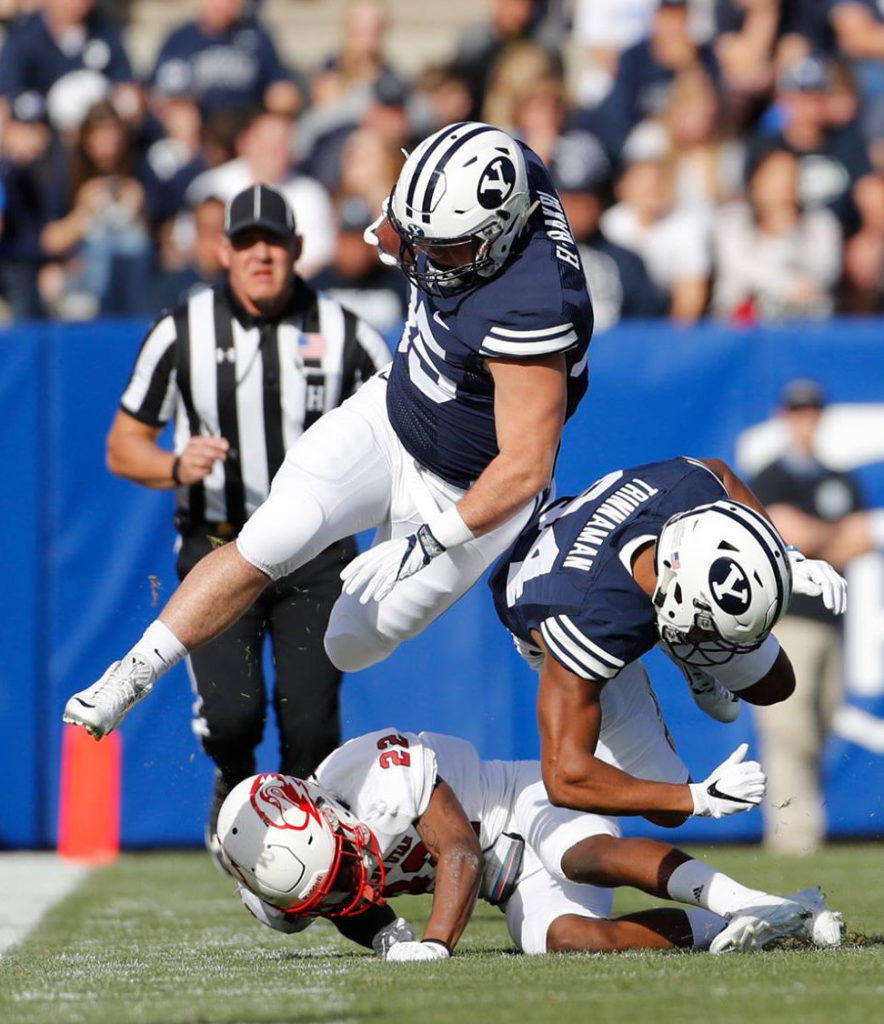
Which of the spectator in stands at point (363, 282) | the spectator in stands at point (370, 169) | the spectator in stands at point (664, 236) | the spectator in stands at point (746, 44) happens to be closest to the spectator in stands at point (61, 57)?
the spectator in stands at point (370, 169)

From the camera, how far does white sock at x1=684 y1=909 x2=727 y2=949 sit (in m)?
4.36

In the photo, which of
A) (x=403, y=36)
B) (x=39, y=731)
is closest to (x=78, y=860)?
(x=39, y=731)

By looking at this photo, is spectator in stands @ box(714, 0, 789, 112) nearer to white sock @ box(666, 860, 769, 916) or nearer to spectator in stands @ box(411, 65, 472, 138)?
spectator in stands @ box(411, 65, 472, 138)

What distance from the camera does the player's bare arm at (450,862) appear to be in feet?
13.9

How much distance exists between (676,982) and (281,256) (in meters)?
3.08

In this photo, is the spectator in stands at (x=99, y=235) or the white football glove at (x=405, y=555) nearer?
the white football glove at (x=405, y=555)

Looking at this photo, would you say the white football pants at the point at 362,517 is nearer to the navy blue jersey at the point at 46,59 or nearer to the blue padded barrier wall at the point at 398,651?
the blue padded barrier wall at the point at 398,651

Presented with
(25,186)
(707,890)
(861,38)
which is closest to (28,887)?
(707,890)

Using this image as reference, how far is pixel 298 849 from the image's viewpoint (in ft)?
13.7

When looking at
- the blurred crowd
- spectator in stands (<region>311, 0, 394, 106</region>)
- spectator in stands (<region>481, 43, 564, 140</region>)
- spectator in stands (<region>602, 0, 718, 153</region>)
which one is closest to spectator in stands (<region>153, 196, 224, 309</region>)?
the blurred crowd

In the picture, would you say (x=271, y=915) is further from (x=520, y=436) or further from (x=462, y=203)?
(x=462, y=203)

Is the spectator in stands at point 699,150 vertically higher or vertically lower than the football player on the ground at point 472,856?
higher

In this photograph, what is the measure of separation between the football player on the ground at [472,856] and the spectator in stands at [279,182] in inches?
163

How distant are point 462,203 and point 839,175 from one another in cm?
457
